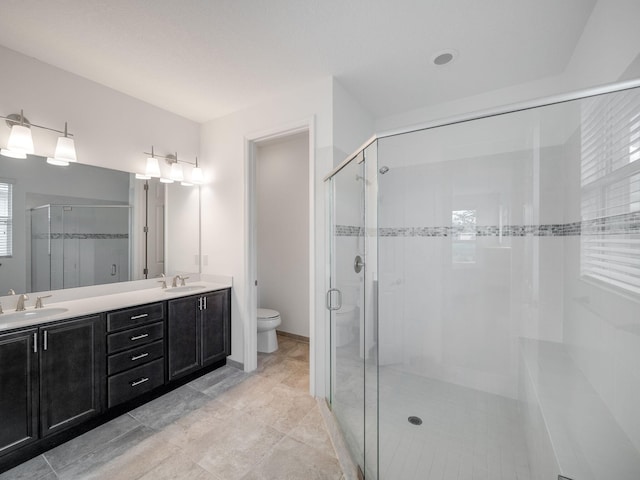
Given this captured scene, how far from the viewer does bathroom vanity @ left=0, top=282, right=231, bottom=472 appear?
1.54 meters

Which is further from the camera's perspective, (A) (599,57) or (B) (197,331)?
(B) (197,331)

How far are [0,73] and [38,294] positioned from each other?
59.4 inches

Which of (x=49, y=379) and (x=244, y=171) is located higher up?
(x=244, y=171)

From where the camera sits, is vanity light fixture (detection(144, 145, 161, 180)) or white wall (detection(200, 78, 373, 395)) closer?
white wall (detection(200, 78, 373, 395))

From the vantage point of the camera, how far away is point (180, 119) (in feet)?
9.58

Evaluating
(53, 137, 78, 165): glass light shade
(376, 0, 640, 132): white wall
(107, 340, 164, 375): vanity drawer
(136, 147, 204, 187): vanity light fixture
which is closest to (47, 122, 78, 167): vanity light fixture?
(53, 137, 78, 165): glass light shade

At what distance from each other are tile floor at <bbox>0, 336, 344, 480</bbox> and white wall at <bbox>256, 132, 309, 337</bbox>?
134cm

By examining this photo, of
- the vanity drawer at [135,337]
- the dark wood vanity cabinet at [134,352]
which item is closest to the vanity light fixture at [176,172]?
the dark wood vanity cabinet at [134,352]

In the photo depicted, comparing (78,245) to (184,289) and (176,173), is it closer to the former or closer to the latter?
(184,289)

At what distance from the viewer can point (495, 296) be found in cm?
221

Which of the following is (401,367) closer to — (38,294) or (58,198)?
(38,294)

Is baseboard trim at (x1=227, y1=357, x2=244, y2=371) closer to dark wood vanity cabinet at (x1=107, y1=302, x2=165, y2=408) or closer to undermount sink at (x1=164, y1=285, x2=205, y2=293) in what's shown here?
dark wood vanity cabinet at (x1=107, y1=302, x2=165, y2=408)

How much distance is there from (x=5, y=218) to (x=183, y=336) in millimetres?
1455

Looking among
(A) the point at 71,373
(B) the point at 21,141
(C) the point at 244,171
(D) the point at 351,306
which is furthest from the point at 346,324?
(B) the point at 21,141
